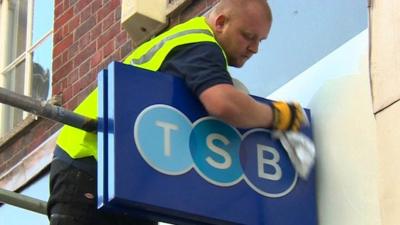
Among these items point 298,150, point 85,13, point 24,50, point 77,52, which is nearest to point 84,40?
point 77,52

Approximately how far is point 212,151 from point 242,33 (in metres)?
0.51

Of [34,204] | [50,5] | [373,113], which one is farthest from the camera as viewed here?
[50,5]

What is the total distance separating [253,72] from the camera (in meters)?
5.16

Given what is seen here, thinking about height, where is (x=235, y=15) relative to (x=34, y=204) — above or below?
above

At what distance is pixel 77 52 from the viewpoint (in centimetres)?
722

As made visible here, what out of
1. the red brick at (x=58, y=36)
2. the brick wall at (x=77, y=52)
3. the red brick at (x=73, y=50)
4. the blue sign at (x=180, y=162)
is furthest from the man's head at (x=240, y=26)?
the red brick at (x=58, y=36)

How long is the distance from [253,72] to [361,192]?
3.85 feet

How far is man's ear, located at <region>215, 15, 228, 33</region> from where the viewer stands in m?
4.31

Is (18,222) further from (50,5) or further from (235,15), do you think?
(235,15)

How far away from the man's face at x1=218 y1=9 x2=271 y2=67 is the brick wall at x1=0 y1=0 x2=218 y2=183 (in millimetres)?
2339

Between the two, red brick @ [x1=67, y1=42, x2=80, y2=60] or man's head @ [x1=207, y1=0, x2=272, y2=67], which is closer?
man's head @ [x1=207, y1=0, x2=272, y2=67]

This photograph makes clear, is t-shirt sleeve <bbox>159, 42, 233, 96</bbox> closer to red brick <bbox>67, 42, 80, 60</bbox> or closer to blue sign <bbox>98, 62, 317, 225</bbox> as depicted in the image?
blue sign <bbox>98, 62, 317, 225</bbox>

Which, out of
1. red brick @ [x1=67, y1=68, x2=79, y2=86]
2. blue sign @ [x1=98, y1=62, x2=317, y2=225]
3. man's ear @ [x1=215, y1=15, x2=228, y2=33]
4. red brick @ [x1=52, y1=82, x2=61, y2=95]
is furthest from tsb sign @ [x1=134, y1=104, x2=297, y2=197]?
red brick @ [x1=52, y1=82, x2=61, y2=95]

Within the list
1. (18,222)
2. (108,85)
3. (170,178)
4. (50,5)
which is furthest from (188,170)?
(50,5)
